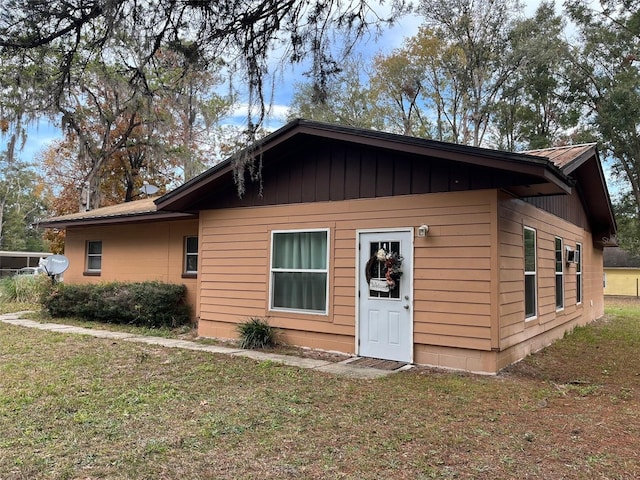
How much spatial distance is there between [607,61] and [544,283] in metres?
17.5

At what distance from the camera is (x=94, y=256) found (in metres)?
12.3

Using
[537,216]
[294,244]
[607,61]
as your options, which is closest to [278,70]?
[294,244]

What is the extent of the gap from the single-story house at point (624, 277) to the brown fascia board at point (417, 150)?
2535 centimetres

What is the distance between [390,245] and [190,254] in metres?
5.39

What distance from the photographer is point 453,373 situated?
5758mm

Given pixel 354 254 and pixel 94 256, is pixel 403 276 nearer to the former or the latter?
pixel 354 254

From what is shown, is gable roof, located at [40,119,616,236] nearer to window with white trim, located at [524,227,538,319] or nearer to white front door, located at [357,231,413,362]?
window with white trim, located at [524,227,538,319]

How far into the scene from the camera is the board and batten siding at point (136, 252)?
10352 mm

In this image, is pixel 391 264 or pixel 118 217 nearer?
pixel 391 264

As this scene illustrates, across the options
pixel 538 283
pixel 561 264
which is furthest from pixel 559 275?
pixel 538 283

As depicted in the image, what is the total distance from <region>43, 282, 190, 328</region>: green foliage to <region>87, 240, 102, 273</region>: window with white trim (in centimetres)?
168

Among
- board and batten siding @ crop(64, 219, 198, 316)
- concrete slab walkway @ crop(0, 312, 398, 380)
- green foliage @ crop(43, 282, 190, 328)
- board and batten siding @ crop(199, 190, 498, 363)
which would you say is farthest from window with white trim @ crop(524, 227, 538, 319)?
green foliage @ crop(43, 282, 190, 328)

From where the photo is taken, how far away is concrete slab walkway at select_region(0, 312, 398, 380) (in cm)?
580

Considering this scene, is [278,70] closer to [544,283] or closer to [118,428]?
[118,428]
